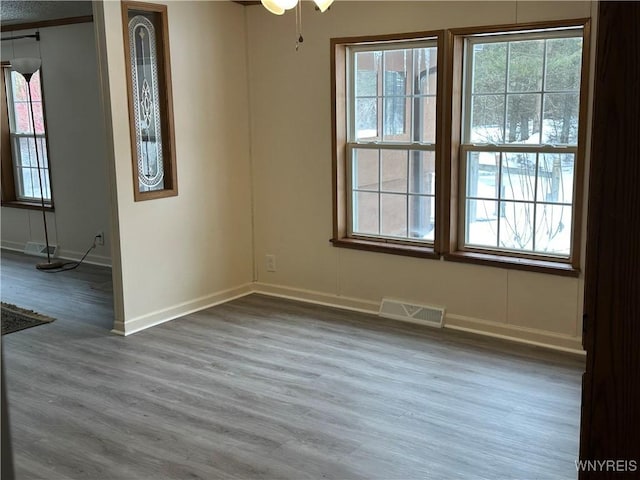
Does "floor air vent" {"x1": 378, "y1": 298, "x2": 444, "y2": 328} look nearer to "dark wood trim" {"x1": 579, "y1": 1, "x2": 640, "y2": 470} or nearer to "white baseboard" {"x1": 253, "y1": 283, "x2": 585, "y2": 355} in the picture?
"white baseboard" {"x1": 253, "y1": 283, "x2": 585, "y2": 355}

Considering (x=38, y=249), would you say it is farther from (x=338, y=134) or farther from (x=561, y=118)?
(x=561, y=118)

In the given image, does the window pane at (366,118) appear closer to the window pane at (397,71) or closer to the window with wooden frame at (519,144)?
the window pane at (397,71)

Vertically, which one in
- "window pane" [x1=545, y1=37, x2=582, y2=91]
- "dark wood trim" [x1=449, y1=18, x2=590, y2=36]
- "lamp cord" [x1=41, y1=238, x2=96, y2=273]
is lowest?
"lamp cord" [x1=41, y1=238, x2=96, y2=273]

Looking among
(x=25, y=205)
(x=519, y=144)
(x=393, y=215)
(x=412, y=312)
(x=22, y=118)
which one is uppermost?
(x=22, y=118)

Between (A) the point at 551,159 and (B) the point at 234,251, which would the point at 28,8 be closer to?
(B) the point at 234,251

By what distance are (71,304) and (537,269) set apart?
356 centimetres

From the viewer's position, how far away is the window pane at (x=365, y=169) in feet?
16.2

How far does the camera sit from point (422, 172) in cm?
472

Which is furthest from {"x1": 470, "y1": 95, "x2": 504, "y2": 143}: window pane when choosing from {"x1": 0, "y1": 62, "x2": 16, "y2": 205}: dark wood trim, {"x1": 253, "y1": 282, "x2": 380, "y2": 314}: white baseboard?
{"x1": 0, "y1": 62, "x2": 16, "y2": 205}: dark wood trim

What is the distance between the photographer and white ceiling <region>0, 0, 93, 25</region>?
567 centimetres

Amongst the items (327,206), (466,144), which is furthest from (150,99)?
(466,144)

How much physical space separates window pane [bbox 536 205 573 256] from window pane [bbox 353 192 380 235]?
1.21 meters

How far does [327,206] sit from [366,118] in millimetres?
728

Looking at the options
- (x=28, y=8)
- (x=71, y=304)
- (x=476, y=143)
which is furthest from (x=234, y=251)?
(x=28, y=8)
